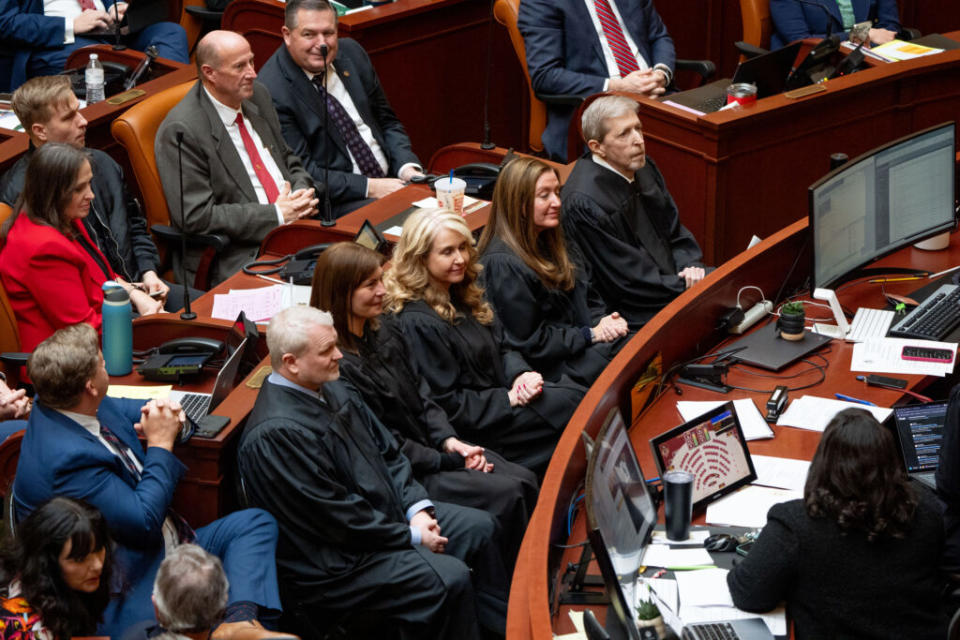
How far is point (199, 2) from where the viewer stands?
642cm

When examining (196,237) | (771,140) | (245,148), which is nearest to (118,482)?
(196,237)

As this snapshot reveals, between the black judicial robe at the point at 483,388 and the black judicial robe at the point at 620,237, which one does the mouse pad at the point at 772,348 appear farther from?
the black judicial robe at the point at 620,237

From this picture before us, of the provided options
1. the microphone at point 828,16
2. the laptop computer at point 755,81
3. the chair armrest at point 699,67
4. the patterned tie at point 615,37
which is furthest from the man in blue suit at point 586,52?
the microphone at point 828,16

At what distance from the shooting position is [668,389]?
11.4ft

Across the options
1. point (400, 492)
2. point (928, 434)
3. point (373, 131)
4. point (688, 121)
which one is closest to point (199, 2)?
point (373, 131)

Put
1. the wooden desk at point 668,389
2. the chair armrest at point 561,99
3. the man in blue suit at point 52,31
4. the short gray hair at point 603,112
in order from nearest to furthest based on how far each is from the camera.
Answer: the wooden desk at point 668,389 → the short gray hair at point 603,112 → the chair armrest at point 561,99 → the man in blue suit at point 52,31

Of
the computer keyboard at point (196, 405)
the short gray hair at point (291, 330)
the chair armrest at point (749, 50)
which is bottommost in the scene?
the computer keyboard at point (196, 405)

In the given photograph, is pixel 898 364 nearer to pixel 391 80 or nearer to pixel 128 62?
pixel 391 80

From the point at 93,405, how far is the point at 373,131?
2.51 metres

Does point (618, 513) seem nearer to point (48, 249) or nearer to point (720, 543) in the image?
point (720, 543)

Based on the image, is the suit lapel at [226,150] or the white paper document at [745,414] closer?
the white paper document at [745,414]

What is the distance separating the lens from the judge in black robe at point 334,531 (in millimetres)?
3039

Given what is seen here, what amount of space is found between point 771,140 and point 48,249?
270 centimetres

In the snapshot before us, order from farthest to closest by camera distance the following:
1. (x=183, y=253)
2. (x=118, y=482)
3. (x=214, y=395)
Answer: (x=183, y=253), (x=214, y=395), (x=118, y=482)
